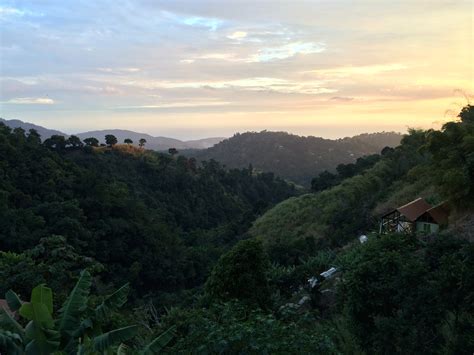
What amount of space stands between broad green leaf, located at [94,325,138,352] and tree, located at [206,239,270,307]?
5777 mm

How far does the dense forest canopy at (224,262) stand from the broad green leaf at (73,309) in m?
0.02

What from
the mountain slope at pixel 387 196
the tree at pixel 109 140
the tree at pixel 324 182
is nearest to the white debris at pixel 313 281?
the mountain slope at pixel 387 196

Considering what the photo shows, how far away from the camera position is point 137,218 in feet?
99.1

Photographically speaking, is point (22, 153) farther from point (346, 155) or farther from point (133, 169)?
point (346, 155)

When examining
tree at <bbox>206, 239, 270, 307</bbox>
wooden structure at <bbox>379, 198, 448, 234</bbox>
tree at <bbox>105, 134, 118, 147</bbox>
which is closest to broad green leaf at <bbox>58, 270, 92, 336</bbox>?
tree at <bbox>206, 239, 270, 307</bbox>

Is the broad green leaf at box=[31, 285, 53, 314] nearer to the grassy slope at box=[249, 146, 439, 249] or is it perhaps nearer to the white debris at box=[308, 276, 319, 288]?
the white debris at box=[308, 276, 319, 288]

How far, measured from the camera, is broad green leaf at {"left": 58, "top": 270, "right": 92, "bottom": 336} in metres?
5.21

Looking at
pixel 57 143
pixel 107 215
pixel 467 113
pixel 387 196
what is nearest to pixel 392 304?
pixel 467 113

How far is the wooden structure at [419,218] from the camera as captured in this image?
14.0 meters

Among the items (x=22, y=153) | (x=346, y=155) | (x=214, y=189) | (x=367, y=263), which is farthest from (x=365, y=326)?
(x=346, y=155)

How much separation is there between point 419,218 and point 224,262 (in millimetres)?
6834

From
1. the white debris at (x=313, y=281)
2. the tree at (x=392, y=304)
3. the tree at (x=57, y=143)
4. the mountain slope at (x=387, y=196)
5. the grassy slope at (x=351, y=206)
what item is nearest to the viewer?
the tree at (x=392, y=304)

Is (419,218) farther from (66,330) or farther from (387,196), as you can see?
(66,330)

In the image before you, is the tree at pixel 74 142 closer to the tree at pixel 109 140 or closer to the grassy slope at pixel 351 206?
the tree at pixel 109 140
